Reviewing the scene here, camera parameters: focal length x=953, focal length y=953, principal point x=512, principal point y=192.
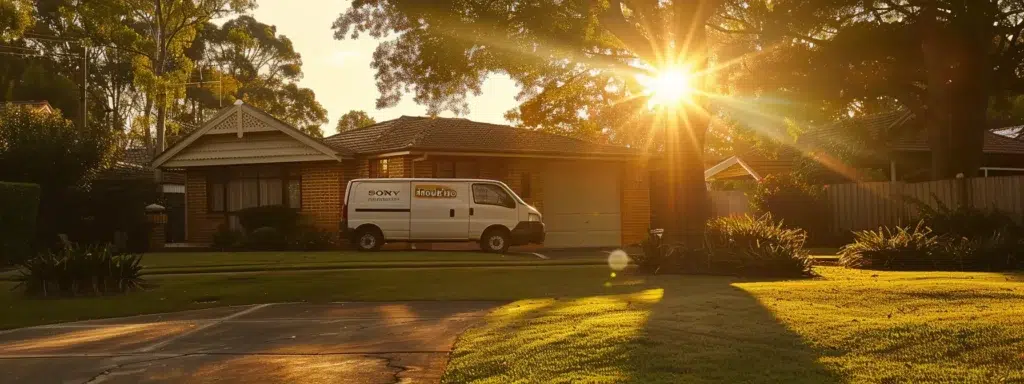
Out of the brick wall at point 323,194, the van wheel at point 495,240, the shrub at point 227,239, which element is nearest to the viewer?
the van wheel at point 495,240

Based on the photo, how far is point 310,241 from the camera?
25484 millimetres

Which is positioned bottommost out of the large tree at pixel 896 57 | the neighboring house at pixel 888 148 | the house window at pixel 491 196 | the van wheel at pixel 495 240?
the van wheel at pixel 495 240

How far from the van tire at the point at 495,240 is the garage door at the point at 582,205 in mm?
4470

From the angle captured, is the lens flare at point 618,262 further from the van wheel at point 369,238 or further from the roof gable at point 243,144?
the roof gable at point 243,144

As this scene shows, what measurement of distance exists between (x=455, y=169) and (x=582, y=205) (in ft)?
14.1

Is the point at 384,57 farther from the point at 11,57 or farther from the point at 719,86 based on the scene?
the point at 11,57

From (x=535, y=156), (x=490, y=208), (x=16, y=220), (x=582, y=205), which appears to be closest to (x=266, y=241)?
(x=490, y=208)

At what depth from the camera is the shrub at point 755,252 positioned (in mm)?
14602

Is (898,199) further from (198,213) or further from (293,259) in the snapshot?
(198,213)

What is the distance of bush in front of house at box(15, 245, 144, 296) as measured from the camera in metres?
13.0

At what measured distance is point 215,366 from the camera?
7.33m

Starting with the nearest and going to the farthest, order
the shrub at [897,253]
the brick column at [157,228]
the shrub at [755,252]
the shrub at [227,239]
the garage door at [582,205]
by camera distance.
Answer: the shrub at [755,252]
the shrub at [897,253]
the shrub at [227,239]
the brick column at [157,228]
the garage door at [582,205]

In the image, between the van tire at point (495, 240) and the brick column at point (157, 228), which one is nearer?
the van tire at point (495, 240)

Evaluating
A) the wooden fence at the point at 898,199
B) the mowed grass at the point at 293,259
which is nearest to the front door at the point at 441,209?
the mowed grass at the point at 293,259
